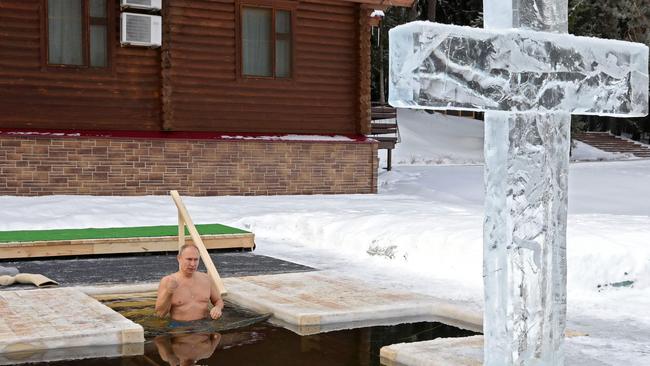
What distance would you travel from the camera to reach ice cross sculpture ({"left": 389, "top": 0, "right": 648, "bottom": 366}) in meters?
2.46

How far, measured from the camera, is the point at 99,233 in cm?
1203

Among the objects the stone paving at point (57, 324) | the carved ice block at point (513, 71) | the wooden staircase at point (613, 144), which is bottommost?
the stone paving at point (57, 324)

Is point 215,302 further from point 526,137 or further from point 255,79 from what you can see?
point 255,79

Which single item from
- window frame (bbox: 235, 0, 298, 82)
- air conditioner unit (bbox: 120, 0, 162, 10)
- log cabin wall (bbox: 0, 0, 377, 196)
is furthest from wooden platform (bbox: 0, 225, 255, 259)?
window frame (bbox: 235, 0, 298, 82)

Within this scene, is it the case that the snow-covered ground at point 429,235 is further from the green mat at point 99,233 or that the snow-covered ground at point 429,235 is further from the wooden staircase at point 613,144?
the wooden staircase at point 613,144

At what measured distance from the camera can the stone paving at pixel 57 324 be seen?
600 centimetres

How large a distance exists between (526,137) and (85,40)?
1565cm

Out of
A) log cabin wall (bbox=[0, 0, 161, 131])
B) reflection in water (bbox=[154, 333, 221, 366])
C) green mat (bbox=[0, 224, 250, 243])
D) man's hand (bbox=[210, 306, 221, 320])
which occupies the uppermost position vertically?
log cabin wall (bbox=[0, 0, 161, 131])

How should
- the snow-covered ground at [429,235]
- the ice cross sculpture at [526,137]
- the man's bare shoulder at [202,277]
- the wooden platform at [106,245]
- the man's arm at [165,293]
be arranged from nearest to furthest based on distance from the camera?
the ice cross sculpture at [526,137]
the man's arm at [165,293]
the man's bare shoulder at [202,277]
the snow-covered ground at [429,235]
the wooden platform at [106,245]

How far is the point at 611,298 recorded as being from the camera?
26.2 ft

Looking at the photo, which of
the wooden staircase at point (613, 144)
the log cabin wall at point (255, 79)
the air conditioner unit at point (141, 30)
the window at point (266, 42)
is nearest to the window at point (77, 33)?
the air conditioner unit at point (141, 30)

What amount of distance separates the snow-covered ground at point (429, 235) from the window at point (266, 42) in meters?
3.01

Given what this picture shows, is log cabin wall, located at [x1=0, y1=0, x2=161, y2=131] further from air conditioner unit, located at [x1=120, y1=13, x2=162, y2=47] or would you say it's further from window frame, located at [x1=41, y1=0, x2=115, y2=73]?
air conditioner unit, located at [x1=120, y1=13, x2=162, y2=47]

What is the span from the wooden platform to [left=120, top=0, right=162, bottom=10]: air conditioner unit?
6.28 metres
